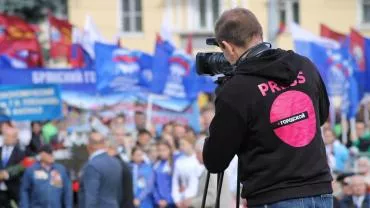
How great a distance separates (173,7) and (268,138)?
32.0 metres

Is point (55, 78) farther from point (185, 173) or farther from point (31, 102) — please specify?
point (185, 173)

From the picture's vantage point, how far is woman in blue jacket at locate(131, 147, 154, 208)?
14070 millimetres

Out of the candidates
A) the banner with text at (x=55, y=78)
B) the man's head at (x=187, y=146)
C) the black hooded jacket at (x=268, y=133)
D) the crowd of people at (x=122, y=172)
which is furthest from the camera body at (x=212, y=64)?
the banner with text at (x=55, y=78)

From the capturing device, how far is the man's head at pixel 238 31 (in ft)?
15.1

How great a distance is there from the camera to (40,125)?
53.6 ft

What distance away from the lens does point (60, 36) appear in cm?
2164

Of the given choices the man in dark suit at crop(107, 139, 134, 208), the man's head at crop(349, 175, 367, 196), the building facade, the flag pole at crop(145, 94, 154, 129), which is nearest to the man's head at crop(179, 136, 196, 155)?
the man in dark suit at crop(107, 139, 134, 208)

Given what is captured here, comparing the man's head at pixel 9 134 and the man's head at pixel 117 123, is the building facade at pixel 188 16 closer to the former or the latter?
the man's head at pixel 117 123

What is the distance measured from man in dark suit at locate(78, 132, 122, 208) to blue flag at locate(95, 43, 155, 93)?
8390 millimetres

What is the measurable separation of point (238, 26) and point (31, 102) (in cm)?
1084

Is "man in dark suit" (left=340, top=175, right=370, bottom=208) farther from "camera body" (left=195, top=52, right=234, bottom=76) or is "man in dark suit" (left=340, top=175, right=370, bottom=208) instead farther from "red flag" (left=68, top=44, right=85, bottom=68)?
"red flag" (left=68, top=44, right=85, bottom=68)

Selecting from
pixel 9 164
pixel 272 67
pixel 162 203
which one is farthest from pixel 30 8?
pixel 272 67

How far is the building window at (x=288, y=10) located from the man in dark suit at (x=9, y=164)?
24.1m

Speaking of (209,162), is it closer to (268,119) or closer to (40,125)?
(268,119)
